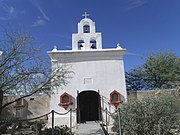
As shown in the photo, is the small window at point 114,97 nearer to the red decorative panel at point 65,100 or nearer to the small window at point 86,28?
the red decorative panel at point 65,100

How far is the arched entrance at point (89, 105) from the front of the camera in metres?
14.2

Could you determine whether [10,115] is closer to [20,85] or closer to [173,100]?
[20,85]

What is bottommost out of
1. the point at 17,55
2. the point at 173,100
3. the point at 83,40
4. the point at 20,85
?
the point at 173,100

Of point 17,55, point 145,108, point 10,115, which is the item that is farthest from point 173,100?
point 10,115

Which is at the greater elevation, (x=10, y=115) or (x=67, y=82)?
(x=67, y=82)

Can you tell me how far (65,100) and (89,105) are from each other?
2.68 metres

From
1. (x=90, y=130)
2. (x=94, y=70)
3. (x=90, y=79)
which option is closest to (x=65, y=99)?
(x=90, y=79)

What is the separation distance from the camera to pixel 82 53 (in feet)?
43.9

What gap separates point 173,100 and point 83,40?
8305 millimetres

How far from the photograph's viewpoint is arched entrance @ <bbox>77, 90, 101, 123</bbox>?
561 inches

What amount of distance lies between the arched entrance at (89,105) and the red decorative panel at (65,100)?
169cm

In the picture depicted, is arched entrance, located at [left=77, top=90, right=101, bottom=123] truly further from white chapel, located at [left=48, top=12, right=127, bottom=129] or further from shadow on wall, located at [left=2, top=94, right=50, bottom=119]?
shadow on wall, located at [left=2, top=94, right=50, bottom=119]

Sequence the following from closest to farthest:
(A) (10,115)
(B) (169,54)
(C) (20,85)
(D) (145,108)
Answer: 1. (D) (145,108)
2. (C) (20,85)
3. (A) (10,115)
4. (B) (169,54)

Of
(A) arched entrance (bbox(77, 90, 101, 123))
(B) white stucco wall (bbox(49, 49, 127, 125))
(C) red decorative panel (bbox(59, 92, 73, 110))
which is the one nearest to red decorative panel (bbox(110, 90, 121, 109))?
(B) white stucco wall (bbox(49, 49, 127, 125))
